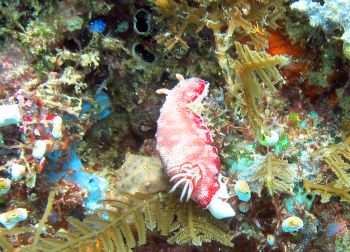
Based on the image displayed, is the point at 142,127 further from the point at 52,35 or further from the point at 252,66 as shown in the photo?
the point at 252,66

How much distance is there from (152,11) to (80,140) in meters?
1.41

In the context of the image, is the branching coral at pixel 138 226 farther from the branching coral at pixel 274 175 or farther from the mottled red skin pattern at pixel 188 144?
the branching coral at pixel 274 175

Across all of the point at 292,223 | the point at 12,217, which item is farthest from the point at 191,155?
the point at 12,217

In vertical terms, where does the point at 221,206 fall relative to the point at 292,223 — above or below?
above

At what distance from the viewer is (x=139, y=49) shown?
11.4 ft

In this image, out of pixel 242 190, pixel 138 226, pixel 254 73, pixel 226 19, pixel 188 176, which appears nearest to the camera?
pixel 254 73

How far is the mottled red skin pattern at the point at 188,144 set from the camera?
271cm

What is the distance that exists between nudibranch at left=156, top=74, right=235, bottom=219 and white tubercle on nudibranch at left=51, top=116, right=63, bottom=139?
2.89ft

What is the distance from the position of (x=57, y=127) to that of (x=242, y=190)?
1.62 metres

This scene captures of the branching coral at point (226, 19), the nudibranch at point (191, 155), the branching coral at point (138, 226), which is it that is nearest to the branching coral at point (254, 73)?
the branching coral at point (226, 19)

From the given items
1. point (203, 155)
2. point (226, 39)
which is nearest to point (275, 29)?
point (226, 39)

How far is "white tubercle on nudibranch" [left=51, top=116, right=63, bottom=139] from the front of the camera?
9.92 ft

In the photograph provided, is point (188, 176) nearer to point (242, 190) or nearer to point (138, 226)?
point (242, 190)

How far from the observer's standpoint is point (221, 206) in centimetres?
273
